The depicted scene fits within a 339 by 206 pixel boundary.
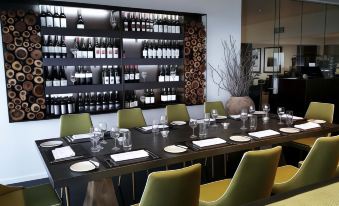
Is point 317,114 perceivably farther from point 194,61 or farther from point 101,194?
point 101,194

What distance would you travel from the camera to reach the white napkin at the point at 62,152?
6.83ft

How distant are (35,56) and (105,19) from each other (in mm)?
1081

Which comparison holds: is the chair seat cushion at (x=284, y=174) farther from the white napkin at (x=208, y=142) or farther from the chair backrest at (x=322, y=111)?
the chair backrest at (x=322, y=111)

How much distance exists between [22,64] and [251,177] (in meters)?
2.82

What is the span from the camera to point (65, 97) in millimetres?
3754

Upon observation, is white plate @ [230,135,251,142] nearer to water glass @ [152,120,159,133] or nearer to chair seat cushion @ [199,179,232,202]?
chair seat cushion @ [199,179,232,202]

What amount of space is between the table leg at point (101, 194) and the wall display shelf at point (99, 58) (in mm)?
1525

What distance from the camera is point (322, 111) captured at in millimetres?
3576

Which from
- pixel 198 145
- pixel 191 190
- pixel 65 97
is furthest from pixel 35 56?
pixel 191 190

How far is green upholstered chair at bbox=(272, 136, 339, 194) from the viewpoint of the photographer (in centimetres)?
199

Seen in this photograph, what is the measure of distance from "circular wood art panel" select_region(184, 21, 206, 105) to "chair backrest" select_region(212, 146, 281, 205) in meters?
2.64

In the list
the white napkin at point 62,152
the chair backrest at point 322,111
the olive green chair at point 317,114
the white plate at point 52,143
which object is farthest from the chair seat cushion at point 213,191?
the chair backrest at point 322,111

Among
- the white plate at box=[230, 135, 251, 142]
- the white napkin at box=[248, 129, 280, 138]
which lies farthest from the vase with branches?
the white plate at box=[230, 135, 251, 142]

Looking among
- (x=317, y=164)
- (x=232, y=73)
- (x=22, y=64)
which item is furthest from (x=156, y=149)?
(x=232, y=73)
